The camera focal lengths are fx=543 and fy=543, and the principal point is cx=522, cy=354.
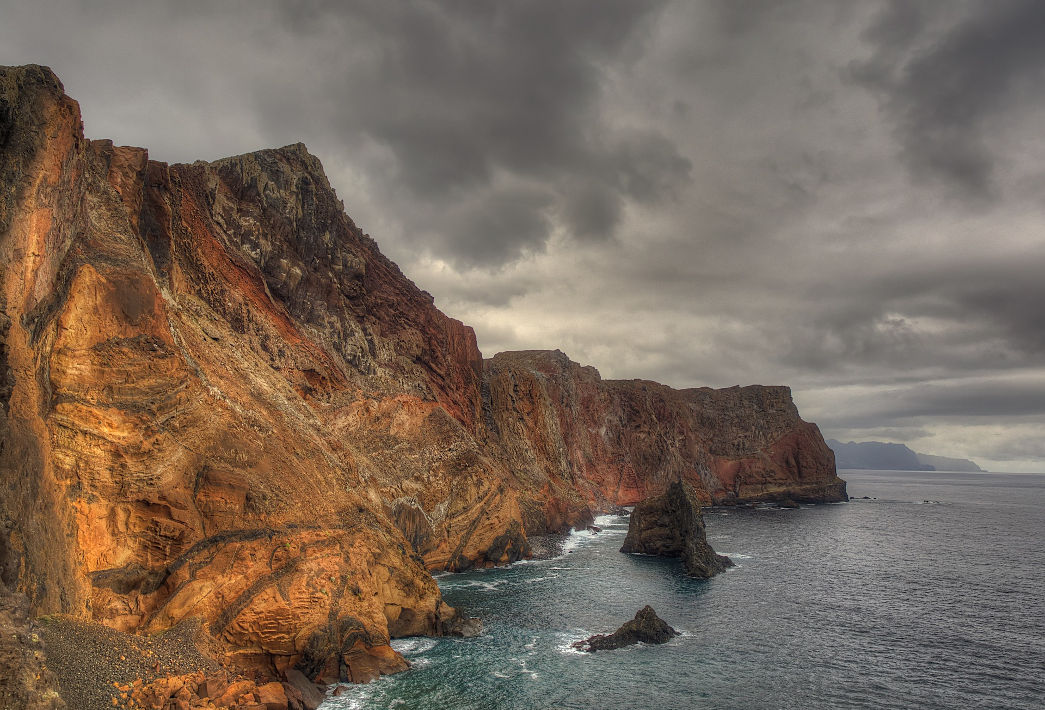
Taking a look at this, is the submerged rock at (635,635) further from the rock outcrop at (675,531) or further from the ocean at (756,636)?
the rock outcrop at (675,531)

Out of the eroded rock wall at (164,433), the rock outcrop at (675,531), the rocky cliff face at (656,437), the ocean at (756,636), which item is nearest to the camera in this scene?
the eroded rock wall at (164,433)

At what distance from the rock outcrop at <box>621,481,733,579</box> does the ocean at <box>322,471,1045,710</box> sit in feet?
6.74

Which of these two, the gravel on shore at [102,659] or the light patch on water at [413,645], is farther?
the light patch on water at [413,645]

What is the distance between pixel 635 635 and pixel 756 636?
805 centimetres

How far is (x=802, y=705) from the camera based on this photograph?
25250 millimetres

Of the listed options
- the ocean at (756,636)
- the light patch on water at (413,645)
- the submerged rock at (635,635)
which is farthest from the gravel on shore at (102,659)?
the submerged rock at (635,635)

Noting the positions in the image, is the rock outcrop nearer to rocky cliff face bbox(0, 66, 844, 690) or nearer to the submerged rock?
rocky cliff face bbox(0, 66, 844, 690)

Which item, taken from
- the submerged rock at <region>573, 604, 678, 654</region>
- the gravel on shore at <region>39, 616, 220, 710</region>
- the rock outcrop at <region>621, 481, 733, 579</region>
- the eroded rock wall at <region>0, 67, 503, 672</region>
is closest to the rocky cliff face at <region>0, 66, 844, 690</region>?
the eroded rock wall at <region>0, 67, 503, 672</region>

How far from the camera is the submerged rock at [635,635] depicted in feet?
106

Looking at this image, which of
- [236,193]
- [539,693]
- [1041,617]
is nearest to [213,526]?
[539,693]

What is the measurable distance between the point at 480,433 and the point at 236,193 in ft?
130

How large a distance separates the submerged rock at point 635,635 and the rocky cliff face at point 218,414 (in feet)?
29.6

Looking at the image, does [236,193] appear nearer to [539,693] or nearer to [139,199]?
[139,199]

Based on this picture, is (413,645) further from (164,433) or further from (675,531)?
(675,531)
